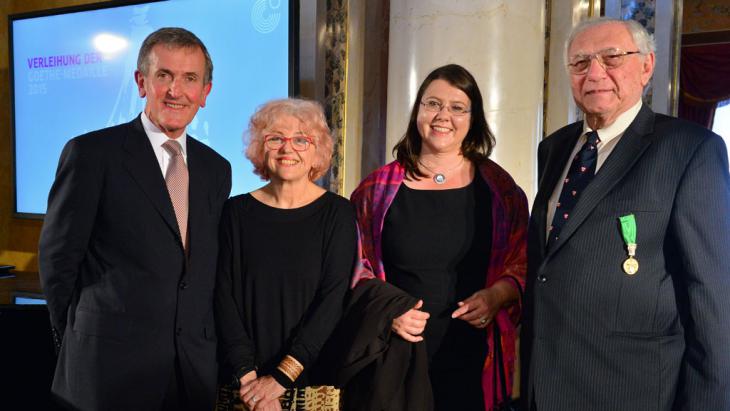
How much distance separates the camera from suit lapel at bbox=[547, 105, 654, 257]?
5.58 ft

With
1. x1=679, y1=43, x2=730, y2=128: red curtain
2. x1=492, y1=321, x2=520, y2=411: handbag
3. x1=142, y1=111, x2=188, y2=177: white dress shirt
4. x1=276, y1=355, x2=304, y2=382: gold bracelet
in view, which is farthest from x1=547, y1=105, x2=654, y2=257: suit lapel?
x1=679, y1=43, x2=730, y2=128: red curtain

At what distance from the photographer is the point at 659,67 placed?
3816 millimetres

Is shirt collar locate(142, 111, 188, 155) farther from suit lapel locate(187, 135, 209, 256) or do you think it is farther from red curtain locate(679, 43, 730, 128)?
red curtain locate(679, 43, 730, 128)

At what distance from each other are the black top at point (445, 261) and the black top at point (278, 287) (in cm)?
23

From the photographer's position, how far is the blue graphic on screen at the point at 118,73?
14.1 ft

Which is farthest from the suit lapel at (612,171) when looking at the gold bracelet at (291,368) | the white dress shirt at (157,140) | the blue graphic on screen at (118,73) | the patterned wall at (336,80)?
the blue graphic on screen at (118,73)

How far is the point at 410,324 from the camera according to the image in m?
1.99

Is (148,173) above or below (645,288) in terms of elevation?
above

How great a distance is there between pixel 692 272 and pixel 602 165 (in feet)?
1.18

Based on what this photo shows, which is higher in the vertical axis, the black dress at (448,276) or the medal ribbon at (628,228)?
the medal ribbon at (628,228)

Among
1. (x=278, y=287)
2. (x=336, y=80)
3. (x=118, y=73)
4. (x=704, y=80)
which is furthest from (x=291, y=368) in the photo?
(x=704, y=80)

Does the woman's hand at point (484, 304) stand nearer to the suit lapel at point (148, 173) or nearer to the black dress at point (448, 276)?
the black dress at point (448, 276)

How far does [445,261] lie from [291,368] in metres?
0.62

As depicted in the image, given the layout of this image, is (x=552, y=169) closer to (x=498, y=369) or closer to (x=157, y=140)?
(x=498, y=369)
